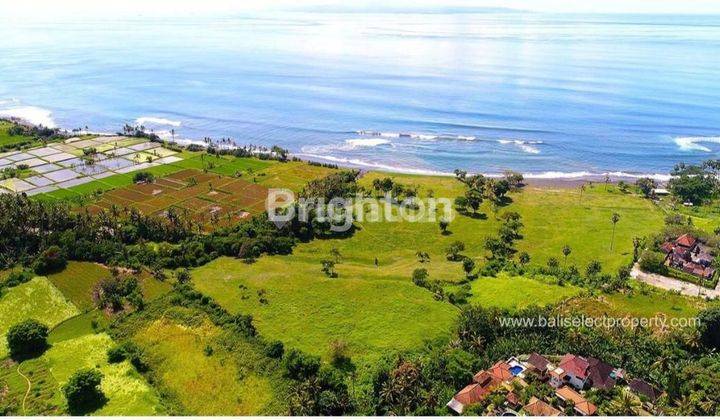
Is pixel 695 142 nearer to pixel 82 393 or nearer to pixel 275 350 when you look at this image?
pixel 275 350

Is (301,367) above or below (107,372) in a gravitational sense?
above

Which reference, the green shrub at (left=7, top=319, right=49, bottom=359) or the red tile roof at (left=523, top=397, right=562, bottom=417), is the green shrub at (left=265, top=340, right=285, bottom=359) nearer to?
the green shrub at (left=7, top=319, right=49, bottom=359)

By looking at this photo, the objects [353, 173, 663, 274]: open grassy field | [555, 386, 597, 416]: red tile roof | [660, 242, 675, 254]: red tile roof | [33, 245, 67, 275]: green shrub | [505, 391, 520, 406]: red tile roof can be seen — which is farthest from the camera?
[353, 173, 663, 274]: open grassy field

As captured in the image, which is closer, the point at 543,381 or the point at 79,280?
the point at 543,381

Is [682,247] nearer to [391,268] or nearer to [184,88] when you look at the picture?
[391,268]

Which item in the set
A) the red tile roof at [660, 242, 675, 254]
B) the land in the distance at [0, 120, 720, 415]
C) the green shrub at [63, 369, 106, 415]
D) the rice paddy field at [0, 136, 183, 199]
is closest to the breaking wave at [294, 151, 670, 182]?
the land in the distance at [0, 120, 720, 415]

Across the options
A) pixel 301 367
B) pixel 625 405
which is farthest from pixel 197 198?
pixel 625 405

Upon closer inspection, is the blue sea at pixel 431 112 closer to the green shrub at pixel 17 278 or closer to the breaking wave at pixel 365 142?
the breaking wave at pixel 365 142
